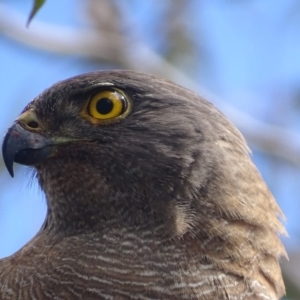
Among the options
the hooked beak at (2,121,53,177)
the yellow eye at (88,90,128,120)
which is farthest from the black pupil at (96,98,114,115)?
the hooked beak at (2,121,53,177)

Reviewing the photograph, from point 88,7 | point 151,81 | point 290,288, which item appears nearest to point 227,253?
point 151,81

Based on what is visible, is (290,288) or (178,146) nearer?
(178,146)

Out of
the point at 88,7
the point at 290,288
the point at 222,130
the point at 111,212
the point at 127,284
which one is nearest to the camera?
the point at 127,284

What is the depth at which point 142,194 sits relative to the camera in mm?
4656

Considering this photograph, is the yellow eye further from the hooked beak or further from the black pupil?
the hooked beak

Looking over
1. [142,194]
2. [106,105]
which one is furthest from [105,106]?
[142,194]

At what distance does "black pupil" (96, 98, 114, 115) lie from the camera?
4.75 metres

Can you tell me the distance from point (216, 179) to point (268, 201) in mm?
381

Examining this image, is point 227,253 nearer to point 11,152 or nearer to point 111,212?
point 111,212

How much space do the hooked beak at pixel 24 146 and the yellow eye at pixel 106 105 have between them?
31 centimetres

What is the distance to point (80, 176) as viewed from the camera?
4758 mm

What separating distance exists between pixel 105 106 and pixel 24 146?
1.68 ft

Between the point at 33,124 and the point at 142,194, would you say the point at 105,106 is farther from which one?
the point at 142,194

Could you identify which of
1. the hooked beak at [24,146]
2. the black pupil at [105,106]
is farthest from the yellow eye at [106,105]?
the hooked beak at [24,146]
